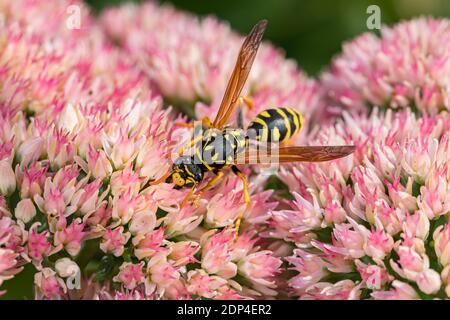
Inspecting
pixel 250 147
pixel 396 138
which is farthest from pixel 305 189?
pixel 396 138

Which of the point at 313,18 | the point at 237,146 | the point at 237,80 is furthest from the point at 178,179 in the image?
the point at 313,18

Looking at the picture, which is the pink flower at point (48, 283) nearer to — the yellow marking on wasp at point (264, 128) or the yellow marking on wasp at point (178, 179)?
the yellow marking on wasp at point (178, 179)

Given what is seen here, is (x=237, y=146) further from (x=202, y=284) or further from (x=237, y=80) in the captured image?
(x=202, y=284)

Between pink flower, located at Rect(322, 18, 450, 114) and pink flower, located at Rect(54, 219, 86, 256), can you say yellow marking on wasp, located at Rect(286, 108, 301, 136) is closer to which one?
pink flower, located at Rect(322, 18, 450, 114)

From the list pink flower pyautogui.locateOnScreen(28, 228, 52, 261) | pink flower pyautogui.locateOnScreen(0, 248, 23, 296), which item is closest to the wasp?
pink flower pyautogui.locateOnScreen(28, 228, 52, 261)

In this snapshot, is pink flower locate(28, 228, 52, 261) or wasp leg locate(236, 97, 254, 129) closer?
pink flower locate(28, 228, 52, 261)

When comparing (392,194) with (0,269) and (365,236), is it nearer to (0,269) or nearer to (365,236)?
(365,236)

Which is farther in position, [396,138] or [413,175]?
[396,138]
